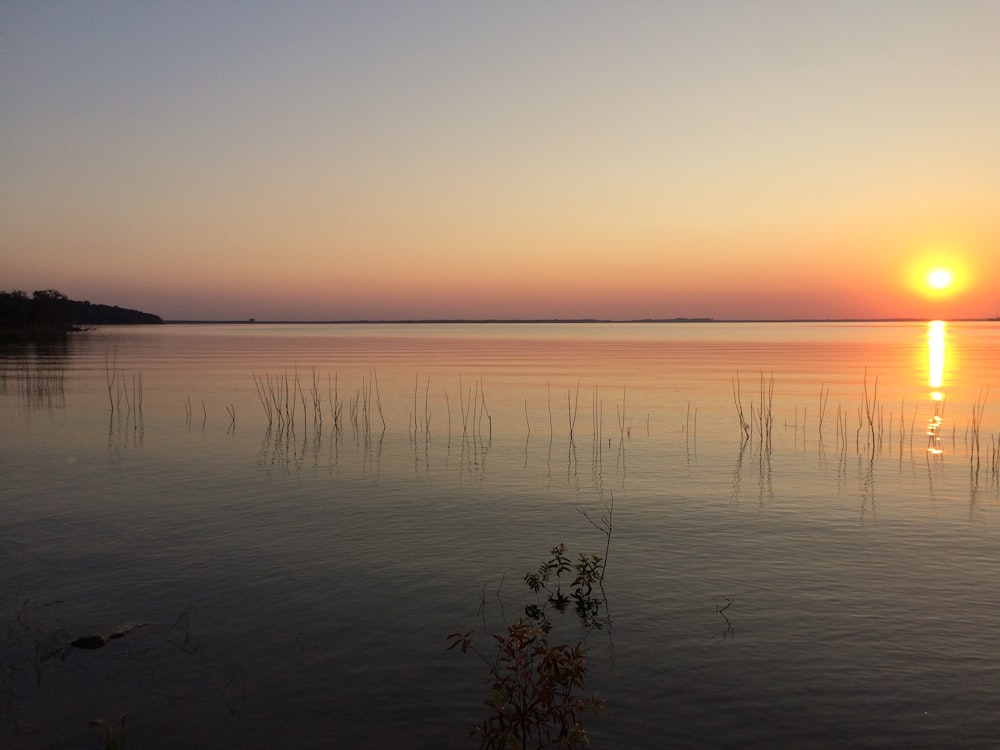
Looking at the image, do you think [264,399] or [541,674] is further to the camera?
[264,399]

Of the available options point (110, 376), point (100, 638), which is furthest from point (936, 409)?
point (110, 376)

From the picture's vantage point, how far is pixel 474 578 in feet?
38.3

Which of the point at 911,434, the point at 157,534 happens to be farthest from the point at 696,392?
the point at 157,534

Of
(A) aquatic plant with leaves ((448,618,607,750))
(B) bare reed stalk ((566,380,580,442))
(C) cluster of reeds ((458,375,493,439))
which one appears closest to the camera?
(A) aquatic plant with leaves ((448,618,607,750))

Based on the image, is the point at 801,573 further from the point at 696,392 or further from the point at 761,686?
the point at 696,392

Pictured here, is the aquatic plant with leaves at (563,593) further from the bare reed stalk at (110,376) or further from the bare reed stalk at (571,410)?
the bare reed stalk at (110,376)

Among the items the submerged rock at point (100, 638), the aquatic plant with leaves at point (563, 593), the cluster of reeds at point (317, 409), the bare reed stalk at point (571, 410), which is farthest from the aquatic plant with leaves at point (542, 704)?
the cluster of reeds at point (317, 409)

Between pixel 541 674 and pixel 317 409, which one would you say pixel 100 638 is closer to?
pixel 541 674

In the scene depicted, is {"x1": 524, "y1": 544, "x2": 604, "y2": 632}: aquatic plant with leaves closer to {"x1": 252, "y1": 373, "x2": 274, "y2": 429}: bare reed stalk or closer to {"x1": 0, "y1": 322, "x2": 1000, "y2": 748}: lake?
{"x1": 0, "y1": 322, "x2": 1000, "y2": 748}: lake

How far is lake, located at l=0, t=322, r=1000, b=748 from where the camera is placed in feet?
25.4

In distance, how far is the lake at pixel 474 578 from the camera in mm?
7754

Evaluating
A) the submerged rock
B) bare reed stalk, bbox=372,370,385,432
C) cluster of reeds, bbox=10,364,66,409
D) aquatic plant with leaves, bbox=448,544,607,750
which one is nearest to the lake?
the submerged rock

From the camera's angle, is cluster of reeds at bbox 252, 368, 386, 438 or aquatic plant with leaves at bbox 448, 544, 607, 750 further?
cluster of reeds at bbox 252, 368, 386, 438

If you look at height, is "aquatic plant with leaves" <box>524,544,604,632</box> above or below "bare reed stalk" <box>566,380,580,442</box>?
below
